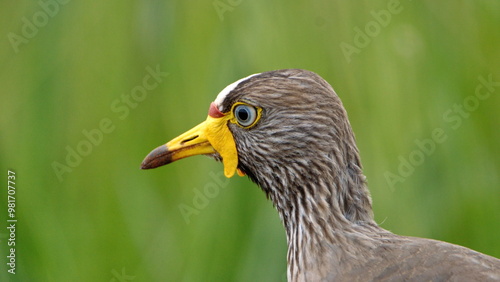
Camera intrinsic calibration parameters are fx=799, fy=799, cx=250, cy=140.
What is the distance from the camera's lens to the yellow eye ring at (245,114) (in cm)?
214

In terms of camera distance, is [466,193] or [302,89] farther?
[466,193]

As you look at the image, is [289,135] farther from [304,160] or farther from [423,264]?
[423,264]

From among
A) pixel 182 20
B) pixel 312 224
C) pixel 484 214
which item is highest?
pixel 182 20

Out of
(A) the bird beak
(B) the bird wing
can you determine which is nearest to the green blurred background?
(A) the bird beak

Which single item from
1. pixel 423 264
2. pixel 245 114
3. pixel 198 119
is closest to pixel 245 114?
pixel 245 114

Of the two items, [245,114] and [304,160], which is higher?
[245,114]

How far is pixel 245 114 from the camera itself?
215 cm

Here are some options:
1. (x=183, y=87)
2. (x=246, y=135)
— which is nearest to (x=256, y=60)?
(x=183, y=87)

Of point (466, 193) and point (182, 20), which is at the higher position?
point (182, 20)

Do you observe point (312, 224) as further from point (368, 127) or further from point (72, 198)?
point (72, 198)

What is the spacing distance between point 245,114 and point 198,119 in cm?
92

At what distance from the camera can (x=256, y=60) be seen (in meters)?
3.06

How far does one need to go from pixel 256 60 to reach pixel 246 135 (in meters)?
0.95

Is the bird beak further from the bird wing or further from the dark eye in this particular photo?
the bird wing
